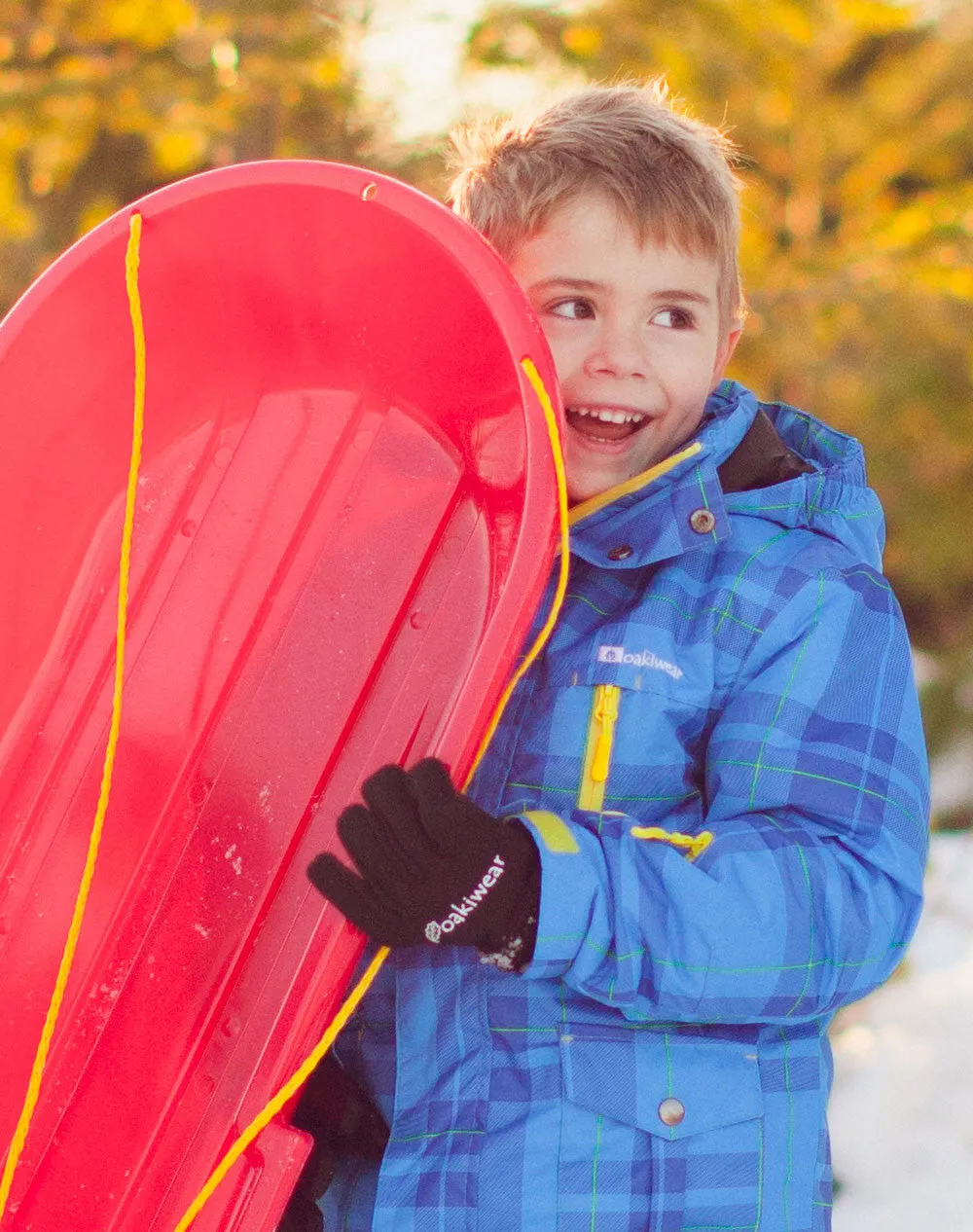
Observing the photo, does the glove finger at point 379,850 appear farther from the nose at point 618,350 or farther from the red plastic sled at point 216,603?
the nose at point 618,350

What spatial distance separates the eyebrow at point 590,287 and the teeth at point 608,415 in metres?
0.15

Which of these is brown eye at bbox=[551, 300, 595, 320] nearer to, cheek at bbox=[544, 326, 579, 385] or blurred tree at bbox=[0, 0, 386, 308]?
cheek at bbox=[544, 326, 579, 385]

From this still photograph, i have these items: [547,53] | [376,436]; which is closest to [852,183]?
[547,53]

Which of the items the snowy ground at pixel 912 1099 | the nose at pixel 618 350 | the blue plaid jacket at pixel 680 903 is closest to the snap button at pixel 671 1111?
the blue plaid jacket at pixel 680 903

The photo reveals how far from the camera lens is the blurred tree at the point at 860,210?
3.25m

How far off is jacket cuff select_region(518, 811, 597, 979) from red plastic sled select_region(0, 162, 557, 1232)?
280 millimetres

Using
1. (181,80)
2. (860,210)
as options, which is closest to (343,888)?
(181,80)

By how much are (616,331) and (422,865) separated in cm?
76

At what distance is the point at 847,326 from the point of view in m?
3.82

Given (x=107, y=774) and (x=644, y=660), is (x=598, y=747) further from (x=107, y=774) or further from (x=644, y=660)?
(x=107, y=774)

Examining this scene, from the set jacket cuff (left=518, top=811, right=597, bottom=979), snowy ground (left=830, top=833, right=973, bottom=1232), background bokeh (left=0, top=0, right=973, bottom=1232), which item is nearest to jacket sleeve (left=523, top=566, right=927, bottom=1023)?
jacket cuff (left=518, top=811, right=597, bottom=979)

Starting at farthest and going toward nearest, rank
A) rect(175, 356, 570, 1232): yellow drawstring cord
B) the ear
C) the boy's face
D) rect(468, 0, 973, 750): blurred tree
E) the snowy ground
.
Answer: rect(468, 0, 973, 750): blurred tree < the snowy ground < the ear < the boy's face < rect(175, 356, 570, 1232): yellow drawstring cord

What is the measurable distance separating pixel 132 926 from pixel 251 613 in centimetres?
43

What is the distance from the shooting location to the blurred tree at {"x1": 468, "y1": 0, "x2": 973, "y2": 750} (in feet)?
10.7
